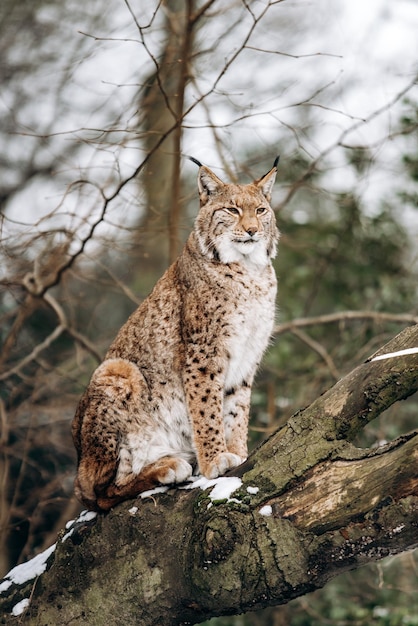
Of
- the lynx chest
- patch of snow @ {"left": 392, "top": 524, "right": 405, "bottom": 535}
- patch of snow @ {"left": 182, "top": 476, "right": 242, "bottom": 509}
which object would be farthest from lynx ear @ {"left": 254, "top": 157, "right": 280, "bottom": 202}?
patch of snow @ {"left": 392, "top": 524, "right": 405, "bottom": 535}

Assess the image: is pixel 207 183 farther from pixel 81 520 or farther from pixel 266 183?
pixel 81 520

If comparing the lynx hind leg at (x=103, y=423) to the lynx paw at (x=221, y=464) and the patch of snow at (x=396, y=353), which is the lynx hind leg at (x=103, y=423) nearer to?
the lynx paw at (x=221, y=464)

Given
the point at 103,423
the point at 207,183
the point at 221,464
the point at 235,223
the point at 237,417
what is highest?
the point at 207,183

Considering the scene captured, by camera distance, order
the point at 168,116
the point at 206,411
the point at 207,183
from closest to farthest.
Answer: the point at 206,411, the point at 207,183, the point at 168,116

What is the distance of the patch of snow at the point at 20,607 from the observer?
14.1 ft

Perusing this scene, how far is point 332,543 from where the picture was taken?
3.56 metres

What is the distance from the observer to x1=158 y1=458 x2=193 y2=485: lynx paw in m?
4.29

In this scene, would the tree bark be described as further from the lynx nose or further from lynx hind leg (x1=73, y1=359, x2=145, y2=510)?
the lynx nose

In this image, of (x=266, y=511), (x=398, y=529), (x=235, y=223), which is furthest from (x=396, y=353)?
(x=235, y=223)

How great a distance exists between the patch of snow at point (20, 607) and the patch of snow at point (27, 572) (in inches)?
5.3

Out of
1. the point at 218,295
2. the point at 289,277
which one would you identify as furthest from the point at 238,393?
the point at 289,277

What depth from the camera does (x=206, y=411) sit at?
468 cm

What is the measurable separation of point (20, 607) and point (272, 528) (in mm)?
1601

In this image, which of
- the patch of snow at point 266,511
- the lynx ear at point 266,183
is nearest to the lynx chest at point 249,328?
the lynx ear at point 266,183
